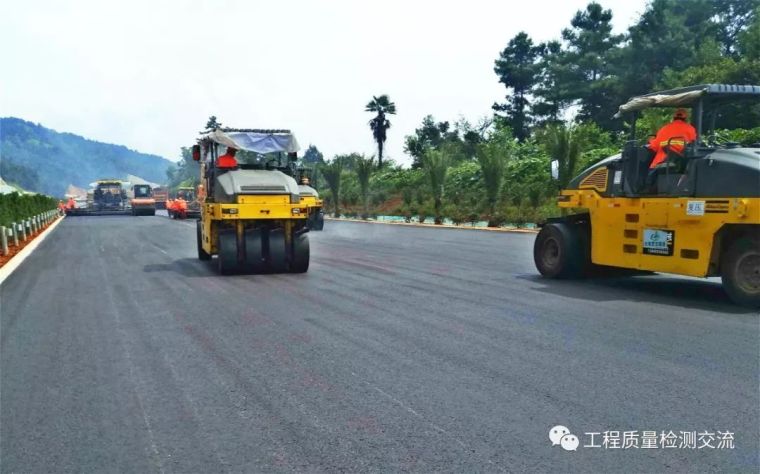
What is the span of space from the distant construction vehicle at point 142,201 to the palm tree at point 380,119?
74.9 feet

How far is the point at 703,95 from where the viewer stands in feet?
29.8

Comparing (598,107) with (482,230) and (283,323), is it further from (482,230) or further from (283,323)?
(283,323)

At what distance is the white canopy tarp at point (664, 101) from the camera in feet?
30.2

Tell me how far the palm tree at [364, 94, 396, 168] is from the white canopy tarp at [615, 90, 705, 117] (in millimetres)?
52985

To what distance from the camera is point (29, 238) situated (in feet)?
73.7

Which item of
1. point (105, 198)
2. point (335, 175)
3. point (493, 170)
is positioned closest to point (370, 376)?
point (493, 170)

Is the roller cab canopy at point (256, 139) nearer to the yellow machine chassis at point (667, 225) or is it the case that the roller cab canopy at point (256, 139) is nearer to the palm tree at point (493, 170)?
the yellow machine chassis at point (667, 225)

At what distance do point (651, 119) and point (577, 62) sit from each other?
35.1 meters

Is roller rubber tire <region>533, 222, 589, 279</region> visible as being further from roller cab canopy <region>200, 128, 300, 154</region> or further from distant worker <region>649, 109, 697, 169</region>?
roller cab canopy <region>200, 128, 300, 154</region>

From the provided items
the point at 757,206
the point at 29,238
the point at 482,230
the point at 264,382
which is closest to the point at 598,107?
the point at 482,230

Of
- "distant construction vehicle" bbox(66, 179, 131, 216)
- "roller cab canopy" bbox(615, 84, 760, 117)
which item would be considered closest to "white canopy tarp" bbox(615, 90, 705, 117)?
"roller cab canopy" bbox(615, 84, 760, 117)

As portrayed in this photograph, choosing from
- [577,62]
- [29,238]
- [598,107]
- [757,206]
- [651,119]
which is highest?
[577,62]

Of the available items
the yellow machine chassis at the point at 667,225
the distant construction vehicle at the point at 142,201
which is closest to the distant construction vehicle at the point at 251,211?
the yellow machine chassis at the point at 667,225

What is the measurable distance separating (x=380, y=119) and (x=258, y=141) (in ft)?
171
